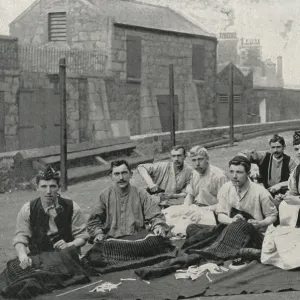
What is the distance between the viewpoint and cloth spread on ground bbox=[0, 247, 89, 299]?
5316 mm

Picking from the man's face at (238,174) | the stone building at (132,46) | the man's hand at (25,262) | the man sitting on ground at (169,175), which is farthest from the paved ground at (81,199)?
the stone building at (132,46)

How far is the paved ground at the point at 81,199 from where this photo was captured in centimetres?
717

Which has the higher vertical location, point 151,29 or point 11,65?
point 151,29

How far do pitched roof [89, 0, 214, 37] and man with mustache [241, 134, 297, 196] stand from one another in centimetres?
1587

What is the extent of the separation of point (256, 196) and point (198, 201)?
1659 millimetres

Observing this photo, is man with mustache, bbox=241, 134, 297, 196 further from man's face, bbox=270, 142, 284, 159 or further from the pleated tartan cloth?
the pleated tartan cloth

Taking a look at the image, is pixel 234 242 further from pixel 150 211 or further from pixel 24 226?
pixel 24 226

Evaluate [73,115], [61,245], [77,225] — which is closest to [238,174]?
[77,225]

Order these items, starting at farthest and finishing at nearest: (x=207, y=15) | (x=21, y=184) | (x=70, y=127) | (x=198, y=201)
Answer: (x=207, y=15), (x=70, y=127), (x=21, y=184), (x=198, y=201)

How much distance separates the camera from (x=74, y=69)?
22578 millimetres

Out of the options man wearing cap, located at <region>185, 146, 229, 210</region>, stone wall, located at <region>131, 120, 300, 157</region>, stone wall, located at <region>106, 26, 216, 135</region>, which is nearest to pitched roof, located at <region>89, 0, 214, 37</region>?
stone wall, located at <region>106, 26, 216, 135</region>

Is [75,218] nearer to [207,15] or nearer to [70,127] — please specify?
[70,127]

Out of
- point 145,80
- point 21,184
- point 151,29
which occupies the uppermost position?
point 151,29

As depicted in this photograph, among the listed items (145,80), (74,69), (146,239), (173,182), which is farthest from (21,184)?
(145,80)
